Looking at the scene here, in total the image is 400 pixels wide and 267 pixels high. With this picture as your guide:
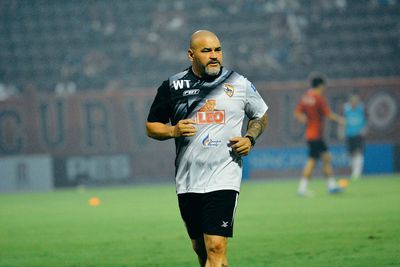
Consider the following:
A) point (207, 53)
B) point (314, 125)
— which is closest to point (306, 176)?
point (314, 125)

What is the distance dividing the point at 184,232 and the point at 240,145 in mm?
6671

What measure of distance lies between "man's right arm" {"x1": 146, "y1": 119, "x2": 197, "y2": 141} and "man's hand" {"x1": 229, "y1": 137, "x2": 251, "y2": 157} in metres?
0.30

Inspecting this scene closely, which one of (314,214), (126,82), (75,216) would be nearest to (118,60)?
(126,82)

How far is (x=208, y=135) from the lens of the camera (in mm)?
7301

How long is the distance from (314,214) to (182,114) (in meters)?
8.61

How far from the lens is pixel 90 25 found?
105 ft

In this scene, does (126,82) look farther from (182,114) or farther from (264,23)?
(182,114)

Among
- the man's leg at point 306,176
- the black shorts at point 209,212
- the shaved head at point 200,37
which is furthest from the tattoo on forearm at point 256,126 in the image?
the man's leg at point 306,176

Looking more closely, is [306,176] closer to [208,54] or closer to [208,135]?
[208,135]

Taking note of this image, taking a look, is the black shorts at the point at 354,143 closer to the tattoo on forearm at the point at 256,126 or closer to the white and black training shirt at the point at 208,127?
the tattoo on forearm at the point at 256,126

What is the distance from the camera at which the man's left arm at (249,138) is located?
7.23 m

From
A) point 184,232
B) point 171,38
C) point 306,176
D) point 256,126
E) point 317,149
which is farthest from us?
point 171,38

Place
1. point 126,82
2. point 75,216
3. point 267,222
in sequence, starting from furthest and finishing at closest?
point 126,82 < point 75,216 < point 267,222

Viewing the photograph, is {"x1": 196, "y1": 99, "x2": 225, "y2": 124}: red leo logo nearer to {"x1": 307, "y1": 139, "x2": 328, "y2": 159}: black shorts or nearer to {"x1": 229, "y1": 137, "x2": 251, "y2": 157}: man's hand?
{"x1": 229, "y1": 137, "x2": 251, "y2": 157}: man's hand
